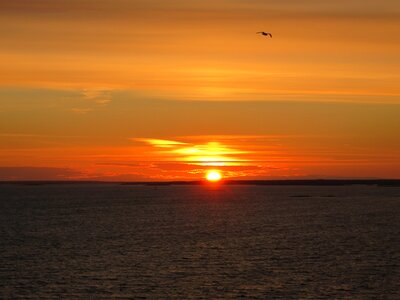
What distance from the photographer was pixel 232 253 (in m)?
96.3

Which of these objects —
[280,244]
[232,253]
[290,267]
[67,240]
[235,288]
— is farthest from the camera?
[67,240]

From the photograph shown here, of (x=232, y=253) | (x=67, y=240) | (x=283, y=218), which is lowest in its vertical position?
(x=232, y=253)

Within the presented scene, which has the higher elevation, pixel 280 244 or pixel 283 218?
pixel 283 218

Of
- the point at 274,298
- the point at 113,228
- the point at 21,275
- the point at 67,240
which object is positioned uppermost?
the point at 113,228

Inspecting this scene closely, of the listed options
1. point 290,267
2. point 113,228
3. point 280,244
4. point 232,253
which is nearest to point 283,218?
point 113,228

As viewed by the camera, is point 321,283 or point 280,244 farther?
point 280,244

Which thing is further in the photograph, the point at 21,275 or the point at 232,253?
the point at 232,253

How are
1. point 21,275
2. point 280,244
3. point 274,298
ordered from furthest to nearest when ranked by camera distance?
point 280,244, point 21,275, point 274,298

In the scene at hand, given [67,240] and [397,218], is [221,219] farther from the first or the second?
[67,240]

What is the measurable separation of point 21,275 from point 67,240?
39517mm

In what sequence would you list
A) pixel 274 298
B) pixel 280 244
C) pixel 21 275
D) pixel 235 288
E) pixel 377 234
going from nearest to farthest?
pixel 274 298, pixel 235 288, pixel 21 275, pixel 280 244, pixel 377 234

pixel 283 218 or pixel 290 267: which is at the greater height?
pixel 283 218

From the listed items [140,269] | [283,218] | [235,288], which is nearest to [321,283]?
[235,288]

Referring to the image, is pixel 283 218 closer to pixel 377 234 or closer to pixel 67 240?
pixel 377 234
